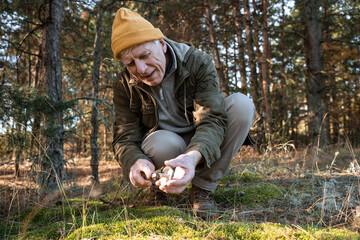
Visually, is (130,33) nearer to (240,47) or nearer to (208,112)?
(208,112)

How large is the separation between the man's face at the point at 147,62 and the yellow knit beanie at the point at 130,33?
53 millimetres

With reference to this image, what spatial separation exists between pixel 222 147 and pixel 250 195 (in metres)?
0.62

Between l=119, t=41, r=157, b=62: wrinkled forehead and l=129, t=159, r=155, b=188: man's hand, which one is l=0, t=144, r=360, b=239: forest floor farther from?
l=119, t=41, r=157, b=62: wrinkled forehead

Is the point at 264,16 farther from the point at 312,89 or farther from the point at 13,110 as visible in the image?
the point at 13,110

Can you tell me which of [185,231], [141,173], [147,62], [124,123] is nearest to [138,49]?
[147,62]

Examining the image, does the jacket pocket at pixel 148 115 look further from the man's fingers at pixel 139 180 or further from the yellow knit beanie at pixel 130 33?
the man's fingers at pixel 139 180

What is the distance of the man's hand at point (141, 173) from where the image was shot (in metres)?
2.03

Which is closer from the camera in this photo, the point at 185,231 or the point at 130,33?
the point at 185,231

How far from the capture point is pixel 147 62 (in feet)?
7.35

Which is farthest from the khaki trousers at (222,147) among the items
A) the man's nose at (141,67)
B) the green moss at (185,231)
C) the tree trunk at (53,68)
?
the tree trunk at (53,68)

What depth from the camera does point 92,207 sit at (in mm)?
2713

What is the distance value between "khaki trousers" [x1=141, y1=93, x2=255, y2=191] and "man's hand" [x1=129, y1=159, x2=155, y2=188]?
12.7 inches

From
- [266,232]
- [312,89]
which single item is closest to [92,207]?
[266,232]

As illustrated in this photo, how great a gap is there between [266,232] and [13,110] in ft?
10.8
